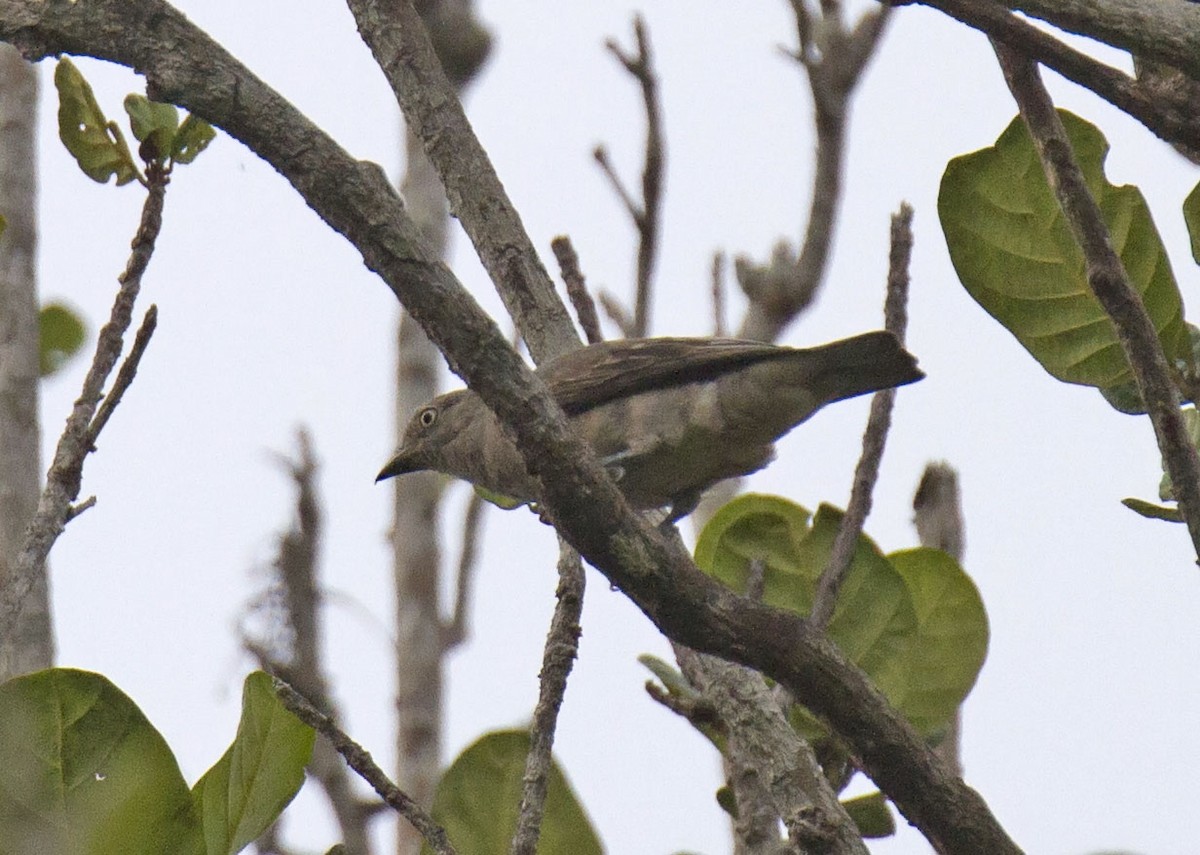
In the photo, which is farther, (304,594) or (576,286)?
(304,594)

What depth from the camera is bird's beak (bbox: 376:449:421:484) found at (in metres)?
7.06

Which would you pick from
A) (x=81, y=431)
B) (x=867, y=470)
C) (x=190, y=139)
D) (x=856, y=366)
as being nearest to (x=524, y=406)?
(x=81, y=431)

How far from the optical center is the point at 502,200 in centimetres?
471

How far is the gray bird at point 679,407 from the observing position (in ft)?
18.7

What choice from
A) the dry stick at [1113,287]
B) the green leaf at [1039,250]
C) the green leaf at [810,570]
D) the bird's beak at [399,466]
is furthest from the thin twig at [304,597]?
the dry stick at [1113,287]

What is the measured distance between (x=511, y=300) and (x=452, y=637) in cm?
385

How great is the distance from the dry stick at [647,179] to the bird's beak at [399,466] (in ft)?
4.70

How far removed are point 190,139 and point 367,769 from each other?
1850 mm

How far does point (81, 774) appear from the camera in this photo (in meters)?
3.32

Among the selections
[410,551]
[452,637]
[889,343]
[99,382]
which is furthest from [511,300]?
[410,551]

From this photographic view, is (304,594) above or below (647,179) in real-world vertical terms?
below

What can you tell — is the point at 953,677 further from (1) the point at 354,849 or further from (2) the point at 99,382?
(2) the point at 99,382

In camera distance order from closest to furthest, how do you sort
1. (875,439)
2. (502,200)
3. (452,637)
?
(875,439) → (502,200) → (452,637)

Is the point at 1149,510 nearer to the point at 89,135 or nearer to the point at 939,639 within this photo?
the point at 939,639
